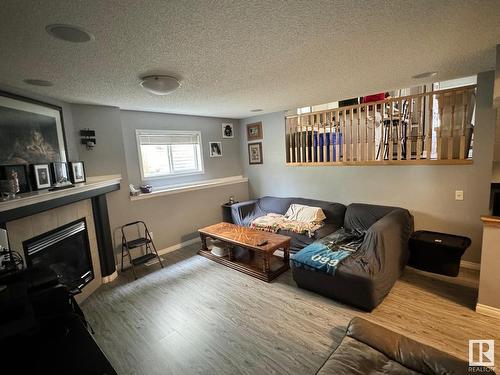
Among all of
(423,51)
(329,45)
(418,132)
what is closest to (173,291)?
(329,45)

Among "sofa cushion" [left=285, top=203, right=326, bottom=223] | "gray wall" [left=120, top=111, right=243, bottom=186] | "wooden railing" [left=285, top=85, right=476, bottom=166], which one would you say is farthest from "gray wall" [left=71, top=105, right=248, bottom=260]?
"wooden railing" [left=285, top=85, right=476, bottom=166]

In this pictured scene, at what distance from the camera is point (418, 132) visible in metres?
3.18

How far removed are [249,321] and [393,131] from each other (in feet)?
9.99

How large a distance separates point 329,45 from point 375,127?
87.2 inches

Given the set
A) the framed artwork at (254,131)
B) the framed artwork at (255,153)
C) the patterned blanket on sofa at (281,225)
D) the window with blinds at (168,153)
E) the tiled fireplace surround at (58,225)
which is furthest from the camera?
the framed artwork at (255,153)

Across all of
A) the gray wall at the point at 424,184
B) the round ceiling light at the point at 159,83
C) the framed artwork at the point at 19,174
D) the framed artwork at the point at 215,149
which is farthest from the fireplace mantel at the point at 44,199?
the gray wall at the point at 424,184

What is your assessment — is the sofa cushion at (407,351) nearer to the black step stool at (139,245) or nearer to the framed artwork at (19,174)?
the black step stool at (139,245)

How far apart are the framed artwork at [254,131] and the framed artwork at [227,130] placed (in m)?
0.36

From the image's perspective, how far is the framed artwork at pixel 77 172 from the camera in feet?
9.09

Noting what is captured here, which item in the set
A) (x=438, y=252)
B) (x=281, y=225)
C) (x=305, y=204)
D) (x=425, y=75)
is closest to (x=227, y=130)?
(x=305, y=204)

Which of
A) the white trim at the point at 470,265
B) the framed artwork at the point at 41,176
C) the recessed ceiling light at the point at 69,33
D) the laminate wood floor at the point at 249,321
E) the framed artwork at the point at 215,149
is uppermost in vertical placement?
the recessed ceiling light at the point at 69,33

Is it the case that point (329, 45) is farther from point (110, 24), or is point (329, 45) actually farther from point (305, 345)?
point (305, 345)

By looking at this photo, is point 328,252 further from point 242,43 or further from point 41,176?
point 41,176

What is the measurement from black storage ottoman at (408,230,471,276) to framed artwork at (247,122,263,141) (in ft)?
10.4
